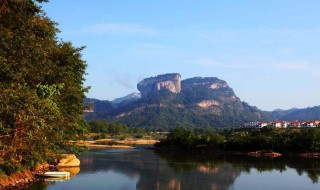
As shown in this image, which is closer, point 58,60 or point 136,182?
point 58,60

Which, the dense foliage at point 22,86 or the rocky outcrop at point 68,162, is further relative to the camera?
the rocky outcrop at point 68,162

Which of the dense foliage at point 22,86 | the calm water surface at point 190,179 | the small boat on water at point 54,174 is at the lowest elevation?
the calm water surface at point 190,179

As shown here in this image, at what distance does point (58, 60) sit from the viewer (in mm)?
43719

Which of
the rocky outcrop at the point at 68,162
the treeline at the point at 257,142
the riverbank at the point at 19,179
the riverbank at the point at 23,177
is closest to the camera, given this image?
the riverbank at the point at 19,179

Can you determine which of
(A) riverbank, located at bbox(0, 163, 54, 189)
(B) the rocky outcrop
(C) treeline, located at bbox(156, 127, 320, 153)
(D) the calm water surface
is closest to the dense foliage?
(A) riverbank, located at bbox(0, 163, 54, 189)

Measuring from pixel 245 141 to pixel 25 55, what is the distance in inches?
3649

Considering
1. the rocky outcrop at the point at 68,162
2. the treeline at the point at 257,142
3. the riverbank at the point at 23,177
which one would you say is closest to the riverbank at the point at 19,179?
the riverbank at the point at 23,177

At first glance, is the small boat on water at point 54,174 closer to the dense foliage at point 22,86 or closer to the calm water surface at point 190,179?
the calm water surface at point 190,179

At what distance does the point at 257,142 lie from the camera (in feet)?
358

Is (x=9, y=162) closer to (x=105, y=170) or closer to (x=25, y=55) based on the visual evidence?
(x=25, y=55)

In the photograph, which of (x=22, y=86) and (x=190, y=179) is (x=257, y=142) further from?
(x=22, y=86)

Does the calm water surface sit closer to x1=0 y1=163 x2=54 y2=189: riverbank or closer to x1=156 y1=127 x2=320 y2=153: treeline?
x1=0 y1=163 x2=54 y2=189: riverbank

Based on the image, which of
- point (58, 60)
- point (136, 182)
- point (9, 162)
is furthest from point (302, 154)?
point (9, 162)

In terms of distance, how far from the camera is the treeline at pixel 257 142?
328ft
